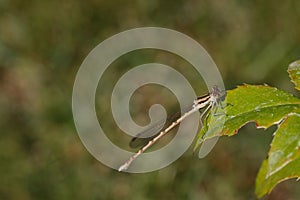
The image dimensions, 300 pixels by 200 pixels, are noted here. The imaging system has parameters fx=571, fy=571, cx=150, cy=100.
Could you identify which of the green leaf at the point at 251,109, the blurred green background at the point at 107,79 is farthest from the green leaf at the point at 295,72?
the blurred green background at the point at 107,79

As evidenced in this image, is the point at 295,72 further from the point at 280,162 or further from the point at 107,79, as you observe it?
the point at 107,79

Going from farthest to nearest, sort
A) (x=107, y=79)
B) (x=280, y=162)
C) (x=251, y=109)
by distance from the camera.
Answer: (x=107, y=79)
(x=251, y=109)
(x=280, y=162)

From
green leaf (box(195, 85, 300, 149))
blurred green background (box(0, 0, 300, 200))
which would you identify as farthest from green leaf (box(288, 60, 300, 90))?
blurred green background (box(0, 0, 300, 200))

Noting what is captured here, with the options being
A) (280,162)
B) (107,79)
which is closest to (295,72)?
(280,162)

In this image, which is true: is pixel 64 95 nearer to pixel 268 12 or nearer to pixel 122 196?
pixel 122 196

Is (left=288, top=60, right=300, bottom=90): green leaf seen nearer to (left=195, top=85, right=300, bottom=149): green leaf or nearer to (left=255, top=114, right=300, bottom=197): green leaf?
(left=195, top=85, right=300, bottom=149): green leaf

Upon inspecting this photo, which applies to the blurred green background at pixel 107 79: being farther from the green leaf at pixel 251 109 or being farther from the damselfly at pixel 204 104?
the green leaf at pixel 251 109
